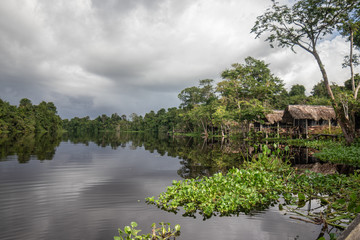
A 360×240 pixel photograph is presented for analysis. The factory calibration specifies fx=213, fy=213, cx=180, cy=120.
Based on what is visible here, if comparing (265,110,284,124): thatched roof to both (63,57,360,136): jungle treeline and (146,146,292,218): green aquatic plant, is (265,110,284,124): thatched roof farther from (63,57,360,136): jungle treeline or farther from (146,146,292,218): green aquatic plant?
(146,146,292,218): green aquatic plant

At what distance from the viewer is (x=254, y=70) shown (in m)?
46.3

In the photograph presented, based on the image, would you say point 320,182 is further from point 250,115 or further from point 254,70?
point 254,70

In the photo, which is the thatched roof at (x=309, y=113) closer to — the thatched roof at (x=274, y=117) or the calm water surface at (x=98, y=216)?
the thatched roof at (x=274, y=117)

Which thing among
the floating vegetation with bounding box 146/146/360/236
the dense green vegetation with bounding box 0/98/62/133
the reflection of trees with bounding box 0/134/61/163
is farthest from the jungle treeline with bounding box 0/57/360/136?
the reflection of trees with bounding box 0/134/61/163

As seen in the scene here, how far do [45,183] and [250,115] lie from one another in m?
23.8

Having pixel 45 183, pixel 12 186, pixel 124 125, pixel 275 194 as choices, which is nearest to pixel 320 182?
pixel 275 194

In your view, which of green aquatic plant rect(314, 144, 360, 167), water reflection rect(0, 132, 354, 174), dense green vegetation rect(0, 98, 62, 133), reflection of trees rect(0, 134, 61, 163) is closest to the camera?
water reflection rect(0, 132, 354, 174)

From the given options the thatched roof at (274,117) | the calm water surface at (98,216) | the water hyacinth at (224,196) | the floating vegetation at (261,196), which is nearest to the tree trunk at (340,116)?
the floating vegetation at (261,196)

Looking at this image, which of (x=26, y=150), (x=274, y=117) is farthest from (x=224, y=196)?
(x=274, y=117)

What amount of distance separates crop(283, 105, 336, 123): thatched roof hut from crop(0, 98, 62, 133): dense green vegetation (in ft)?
185

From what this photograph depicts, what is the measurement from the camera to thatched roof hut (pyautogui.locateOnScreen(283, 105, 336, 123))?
91.7 feet

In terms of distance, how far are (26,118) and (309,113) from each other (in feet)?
216

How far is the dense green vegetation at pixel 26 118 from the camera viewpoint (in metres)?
49.5

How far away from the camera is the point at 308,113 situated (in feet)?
92.6
